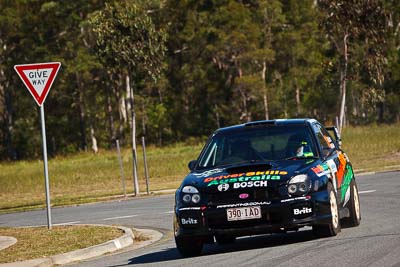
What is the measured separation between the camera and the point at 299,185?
12.5m

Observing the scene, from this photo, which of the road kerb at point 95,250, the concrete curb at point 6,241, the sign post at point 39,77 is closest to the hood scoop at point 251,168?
the road kerb at point 95,250

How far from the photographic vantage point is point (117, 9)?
35.3 m

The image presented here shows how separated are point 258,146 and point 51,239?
13.5 ft

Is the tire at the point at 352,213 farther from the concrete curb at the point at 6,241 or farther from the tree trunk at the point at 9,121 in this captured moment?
the tree trunk at the point at 9,121

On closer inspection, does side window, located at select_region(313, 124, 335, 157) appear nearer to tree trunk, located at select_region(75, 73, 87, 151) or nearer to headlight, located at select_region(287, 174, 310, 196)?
headlight, located at select_region(287, 174, 310, 196)

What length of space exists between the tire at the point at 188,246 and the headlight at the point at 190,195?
0.47 meters

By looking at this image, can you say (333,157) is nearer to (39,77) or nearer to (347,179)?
(347,179)

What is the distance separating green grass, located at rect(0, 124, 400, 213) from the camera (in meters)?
35.3

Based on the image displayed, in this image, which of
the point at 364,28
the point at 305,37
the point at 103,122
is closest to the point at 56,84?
the point at 103,122

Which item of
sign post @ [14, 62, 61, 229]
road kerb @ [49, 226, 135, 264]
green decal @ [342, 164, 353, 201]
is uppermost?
sign post @ [14, 62, 61, 229]

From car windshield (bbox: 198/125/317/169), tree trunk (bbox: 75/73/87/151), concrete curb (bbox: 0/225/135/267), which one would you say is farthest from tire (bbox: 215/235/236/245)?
tree trunk (bbox: 75/73/87/151)

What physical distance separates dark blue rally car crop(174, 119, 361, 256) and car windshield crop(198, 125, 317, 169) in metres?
0.01

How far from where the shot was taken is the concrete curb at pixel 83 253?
13273mm

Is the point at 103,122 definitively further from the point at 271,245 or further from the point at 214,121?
the point at 271,245
